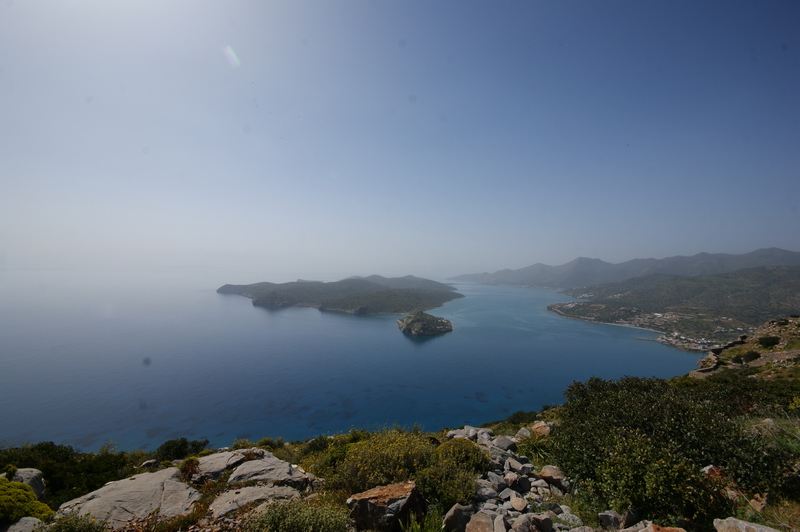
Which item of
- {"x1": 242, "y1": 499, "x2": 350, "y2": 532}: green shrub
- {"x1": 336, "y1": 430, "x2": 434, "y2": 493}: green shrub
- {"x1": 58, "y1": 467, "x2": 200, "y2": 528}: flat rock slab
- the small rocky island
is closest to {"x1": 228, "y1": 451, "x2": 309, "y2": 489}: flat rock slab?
{"x1": 58, "y1": 467, "x2": 200, "y2": 528}: flat rock slab

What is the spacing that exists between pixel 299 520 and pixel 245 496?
13.0 feet

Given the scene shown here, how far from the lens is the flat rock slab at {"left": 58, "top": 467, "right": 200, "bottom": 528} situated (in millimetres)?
7191

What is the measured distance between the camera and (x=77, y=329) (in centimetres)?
11619

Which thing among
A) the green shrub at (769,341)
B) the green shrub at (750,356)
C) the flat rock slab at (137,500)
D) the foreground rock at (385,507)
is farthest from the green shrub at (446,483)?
the green shrub at (769,341)

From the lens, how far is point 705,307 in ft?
475

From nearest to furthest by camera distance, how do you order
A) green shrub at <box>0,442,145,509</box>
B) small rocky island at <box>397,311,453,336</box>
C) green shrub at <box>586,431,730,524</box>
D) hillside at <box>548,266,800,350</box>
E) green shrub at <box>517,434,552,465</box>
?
green shrub at <box>586,431,730,524</box> < green shrub at <box>0,442,145,509</box> < green shrub at <box>517,434,552,465</box> < hillside at <box>548,266,800,350</box> < small rocky island at <box>397,311,453,336</box>

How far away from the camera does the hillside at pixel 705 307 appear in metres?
111

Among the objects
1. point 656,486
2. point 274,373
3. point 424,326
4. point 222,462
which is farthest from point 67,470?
point 424,326

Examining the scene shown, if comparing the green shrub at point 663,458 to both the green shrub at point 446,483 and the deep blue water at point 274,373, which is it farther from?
the deep blue water at point 274,373

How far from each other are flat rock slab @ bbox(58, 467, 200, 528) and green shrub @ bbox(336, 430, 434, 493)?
4.28m

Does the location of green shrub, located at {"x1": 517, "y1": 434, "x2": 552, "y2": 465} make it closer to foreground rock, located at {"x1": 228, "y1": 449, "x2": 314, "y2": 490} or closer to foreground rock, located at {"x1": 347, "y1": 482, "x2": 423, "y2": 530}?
foreground rock, located at {"x1": 347, "y1": 482, "x2": 423, "y2": 530}

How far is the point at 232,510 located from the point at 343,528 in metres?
3.52

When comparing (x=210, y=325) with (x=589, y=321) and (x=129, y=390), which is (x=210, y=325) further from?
(x=589, y=321)

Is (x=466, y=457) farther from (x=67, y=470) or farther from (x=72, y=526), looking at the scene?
(x=67, y=470)
